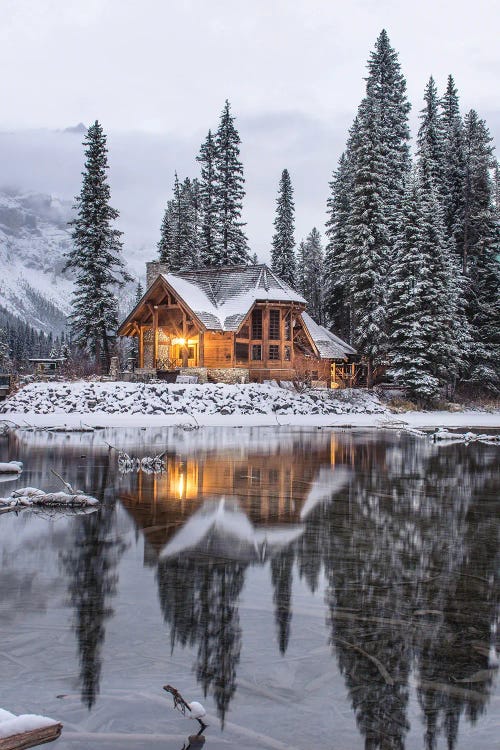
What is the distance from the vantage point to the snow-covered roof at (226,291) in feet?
145

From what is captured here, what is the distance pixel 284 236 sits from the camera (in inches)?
2512

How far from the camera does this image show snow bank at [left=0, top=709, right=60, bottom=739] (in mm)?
3994

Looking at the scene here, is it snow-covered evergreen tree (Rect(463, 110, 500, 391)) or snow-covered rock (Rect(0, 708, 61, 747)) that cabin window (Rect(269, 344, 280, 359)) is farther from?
snow-covered rock (Rect(0, 708, 61, 747))

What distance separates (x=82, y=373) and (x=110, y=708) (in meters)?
42.5

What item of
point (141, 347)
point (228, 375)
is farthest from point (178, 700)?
point (141, 347)

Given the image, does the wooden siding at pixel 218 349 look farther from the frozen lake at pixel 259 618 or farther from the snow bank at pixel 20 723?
the snow bank at pixel 20 723

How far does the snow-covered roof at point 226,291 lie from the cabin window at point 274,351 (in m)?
3.11

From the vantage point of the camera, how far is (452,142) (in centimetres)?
5391

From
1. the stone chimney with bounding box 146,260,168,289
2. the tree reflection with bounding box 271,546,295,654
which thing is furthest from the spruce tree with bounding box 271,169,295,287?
the tree reflection with bounding box 271,546,295,654

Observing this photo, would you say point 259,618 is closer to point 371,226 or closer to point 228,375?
point 228,375

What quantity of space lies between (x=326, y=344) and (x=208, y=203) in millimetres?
18205

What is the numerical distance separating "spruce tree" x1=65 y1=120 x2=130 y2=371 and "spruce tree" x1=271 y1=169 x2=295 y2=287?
19796 mm

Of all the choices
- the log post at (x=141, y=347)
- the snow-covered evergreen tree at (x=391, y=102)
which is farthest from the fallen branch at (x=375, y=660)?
the snow-covered evergreen tree at (x=391, y=102)

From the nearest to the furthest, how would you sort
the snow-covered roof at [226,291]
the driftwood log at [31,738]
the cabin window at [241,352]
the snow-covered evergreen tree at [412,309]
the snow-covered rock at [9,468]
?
the driftwood log at [31,738] → the snow-covered rock at [9,468] → the snow-covered evergreen tree at [412,309] → the snow-covered roof at [226,291] → the cabin window at [241,352]
